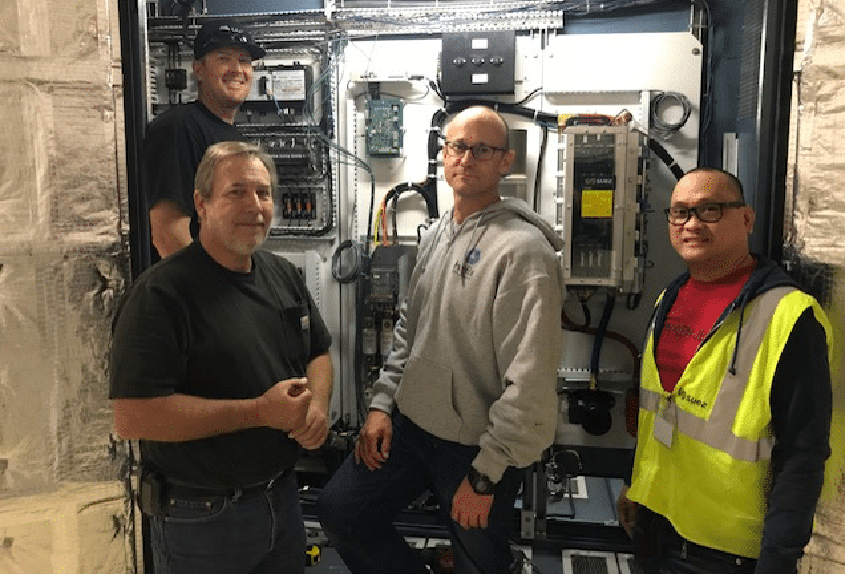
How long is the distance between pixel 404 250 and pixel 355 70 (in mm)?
1221

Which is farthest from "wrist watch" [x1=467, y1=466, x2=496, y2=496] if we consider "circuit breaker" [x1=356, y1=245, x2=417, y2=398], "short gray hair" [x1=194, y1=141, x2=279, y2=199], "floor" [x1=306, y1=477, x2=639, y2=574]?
"circuit breaker" [x1=356, y1=245, x2=417, y2=398]

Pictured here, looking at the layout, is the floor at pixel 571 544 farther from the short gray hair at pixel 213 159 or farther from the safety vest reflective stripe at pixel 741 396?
the short gray hair at pixel 213 159

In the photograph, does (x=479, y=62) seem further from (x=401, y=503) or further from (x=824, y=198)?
(x=824, y=198)

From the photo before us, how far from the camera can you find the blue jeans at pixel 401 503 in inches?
81.4

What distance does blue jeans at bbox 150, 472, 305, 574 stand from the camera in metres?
1.60

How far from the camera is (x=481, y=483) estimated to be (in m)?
1.94

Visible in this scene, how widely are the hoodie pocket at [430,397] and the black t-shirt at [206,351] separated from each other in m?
0.46

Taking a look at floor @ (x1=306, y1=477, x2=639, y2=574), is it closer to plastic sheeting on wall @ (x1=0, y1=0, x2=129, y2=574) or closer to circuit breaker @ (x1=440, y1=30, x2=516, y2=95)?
plastic sheeting on wall @ (x1=0, y1=0, x2=129, y2=574)

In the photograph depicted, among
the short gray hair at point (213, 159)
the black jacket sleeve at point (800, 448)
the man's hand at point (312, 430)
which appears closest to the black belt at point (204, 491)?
the man's hand at point (312, 430)

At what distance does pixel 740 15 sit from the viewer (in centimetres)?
338

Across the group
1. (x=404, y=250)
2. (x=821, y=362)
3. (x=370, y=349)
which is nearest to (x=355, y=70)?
(x=404, y=250)

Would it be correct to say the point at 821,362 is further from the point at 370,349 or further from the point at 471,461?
the point at 370,349

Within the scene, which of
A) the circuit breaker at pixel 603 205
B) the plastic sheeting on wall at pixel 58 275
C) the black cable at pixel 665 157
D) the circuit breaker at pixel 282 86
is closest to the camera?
the plastic sheeting on wall at pixel 58 275

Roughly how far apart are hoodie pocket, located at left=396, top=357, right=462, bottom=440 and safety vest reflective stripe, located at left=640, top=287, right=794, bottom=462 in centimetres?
72
